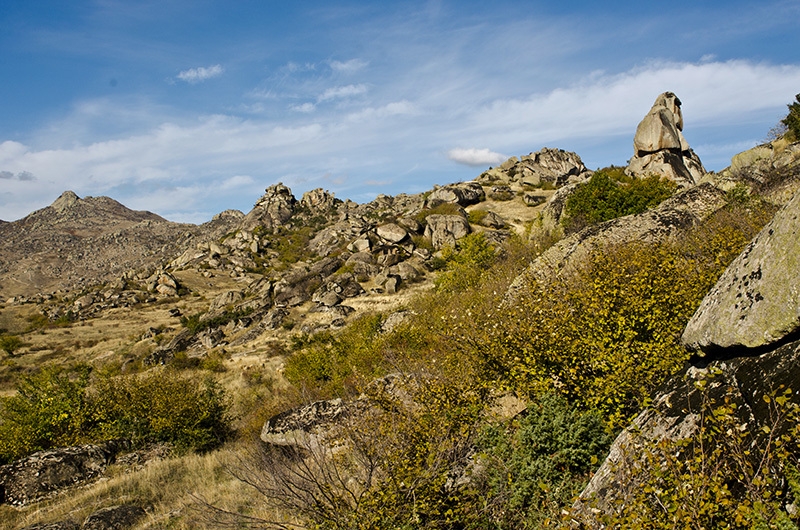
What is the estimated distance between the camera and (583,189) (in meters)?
31.3

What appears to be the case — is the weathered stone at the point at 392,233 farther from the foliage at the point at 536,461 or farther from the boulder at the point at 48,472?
the foliage at the point at 536,461

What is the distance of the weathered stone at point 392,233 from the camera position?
58.2 metres

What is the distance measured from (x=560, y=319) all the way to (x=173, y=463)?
13.0 metres

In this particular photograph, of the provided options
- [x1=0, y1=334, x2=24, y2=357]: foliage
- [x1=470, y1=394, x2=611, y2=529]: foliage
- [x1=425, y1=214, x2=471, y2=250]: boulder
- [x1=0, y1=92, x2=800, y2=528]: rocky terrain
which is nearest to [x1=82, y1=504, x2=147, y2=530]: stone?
[x1=0, y1=92, x2=800, y2=528]: rocky terrain

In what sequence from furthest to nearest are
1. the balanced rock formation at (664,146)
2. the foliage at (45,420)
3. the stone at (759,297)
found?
the balanced rock formation at (664,146) < the foliage at (45,420) < the stone at (759,297)

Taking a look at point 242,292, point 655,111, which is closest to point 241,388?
point 242,292

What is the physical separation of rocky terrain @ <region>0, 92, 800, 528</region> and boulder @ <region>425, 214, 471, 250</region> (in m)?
0.19

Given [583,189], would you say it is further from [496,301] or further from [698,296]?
[698,296]

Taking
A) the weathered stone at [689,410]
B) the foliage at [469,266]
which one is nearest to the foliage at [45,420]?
the weathered stone at [689,410]

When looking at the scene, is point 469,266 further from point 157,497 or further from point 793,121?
point 793,121

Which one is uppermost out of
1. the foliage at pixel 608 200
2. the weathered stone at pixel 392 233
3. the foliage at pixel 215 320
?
the weathered stone at pixel 392 233

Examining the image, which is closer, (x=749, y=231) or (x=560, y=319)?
(x=560, y=319)

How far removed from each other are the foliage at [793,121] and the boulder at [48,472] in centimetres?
4880

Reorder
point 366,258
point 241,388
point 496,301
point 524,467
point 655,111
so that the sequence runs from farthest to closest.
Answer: point 366,258
point 655,111
point 241,388
point 496,301
point 524,467
